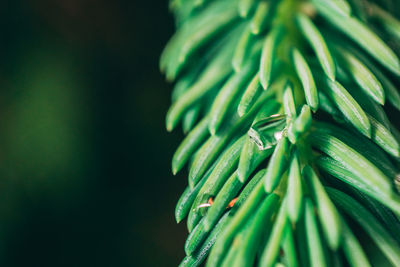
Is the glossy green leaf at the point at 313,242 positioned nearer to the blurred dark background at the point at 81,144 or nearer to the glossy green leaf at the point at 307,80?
the glossy green leaf at the point at 307,80

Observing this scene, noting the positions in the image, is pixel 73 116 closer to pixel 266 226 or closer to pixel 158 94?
pixel 158 94

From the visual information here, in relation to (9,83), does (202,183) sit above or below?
below

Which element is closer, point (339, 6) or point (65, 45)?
point (339, 6)

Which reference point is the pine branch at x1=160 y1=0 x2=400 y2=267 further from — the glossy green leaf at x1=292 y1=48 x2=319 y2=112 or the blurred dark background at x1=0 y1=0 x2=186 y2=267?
the blurred dark background at x1=0 y1=0 x2=186 y2=267

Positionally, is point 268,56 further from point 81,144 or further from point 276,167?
point 81,144

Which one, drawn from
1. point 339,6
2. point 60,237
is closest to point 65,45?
point 60,237

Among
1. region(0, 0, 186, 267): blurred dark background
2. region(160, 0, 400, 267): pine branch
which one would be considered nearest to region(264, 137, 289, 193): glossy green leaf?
region(160, 0, 400, 267): pine branch

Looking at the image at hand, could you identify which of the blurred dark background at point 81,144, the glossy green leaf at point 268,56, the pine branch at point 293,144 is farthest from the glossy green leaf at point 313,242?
the blurred dark background at point 81,144
